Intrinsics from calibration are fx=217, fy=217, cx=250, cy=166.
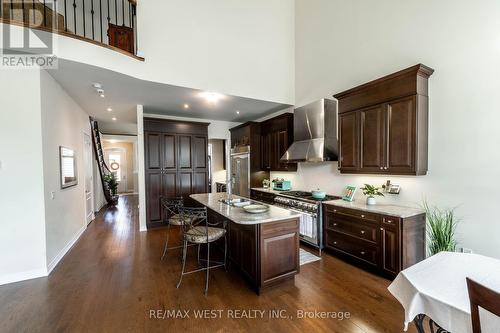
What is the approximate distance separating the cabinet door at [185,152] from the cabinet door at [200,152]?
0.13 meters

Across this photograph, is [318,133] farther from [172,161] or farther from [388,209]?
[172,161]

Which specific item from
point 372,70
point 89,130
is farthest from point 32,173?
point 372,70

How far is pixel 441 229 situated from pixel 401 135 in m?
1.20

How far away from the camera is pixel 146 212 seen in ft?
16.5

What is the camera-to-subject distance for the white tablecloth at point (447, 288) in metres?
1.00

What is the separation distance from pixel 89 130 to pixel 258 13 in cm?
529

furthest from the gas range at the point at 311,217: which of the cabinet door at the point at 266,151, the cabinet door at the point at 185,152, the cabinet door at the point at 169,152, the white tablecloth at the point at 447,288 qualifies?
the cabinet door at the point at 169,152

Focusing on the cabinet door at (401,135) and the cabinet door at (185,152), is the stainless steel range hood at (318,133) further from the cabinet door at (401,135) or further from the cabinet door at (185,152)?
the cabinet door at (185,152)

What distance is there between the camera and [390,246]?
8.85ft

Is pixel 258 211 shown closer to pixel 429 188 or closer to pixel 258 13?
pixel 429 188

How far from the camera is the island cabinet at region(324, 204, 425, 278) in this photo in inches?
104

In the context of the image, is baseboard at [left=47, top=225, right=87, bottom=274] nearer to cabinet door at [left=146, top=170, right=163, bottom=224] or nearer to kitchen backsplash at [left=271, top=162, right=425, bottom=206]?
cabinet door at [left=146, top=170, right=163, bottom=224]

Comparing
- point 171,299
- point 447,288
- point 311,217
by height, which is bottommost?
point 171,299

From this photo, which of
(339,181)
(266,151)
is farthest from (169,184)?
(339,181)
